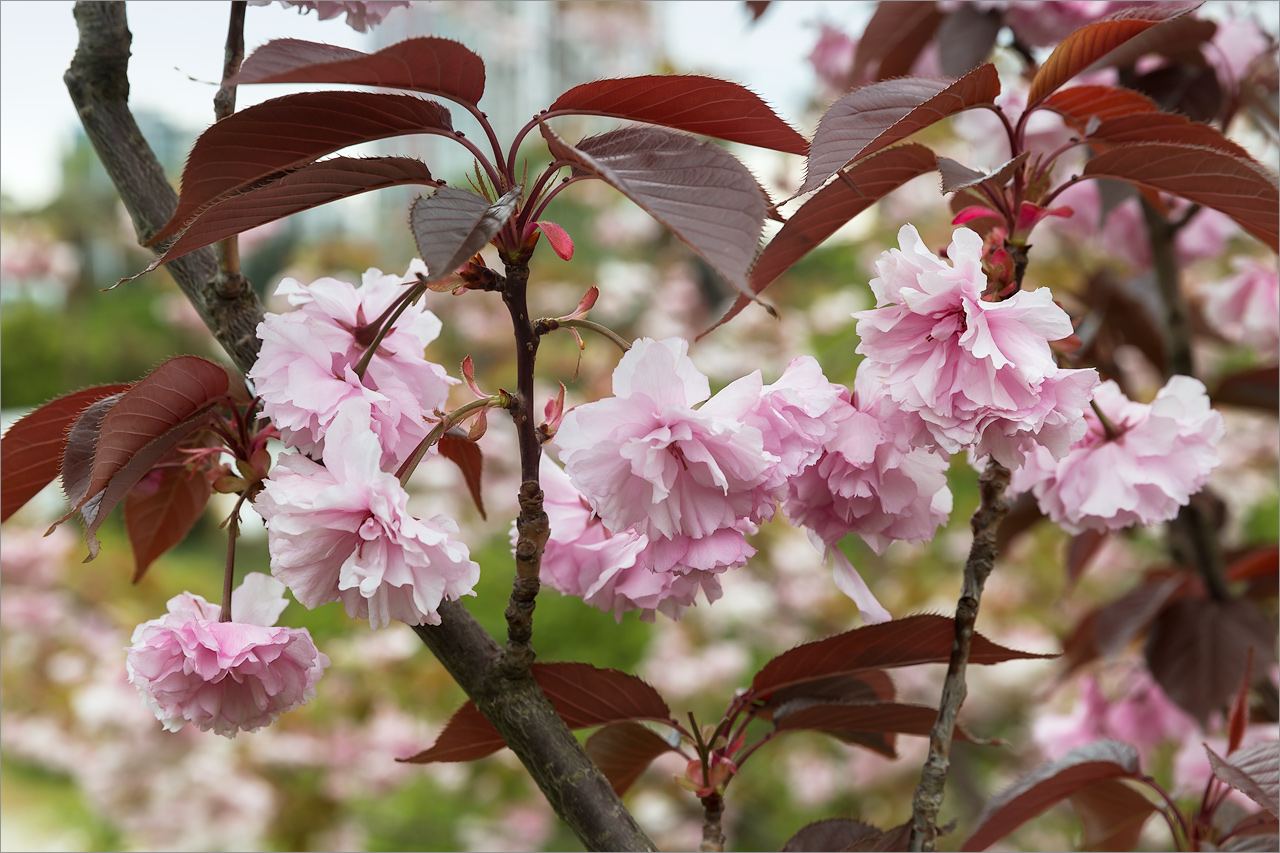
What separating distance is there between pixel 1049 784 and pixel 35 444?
61 centimetres

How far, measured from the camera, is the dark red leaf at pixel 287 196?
0.39m

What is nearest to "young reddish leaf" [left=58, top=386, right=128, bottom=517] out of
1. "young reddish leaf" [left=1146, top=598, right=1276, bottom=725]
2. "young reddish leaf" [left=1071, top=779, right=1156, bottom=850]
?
"young reddish leaf" [left=1071, top=779, right=1156, bottom=850]

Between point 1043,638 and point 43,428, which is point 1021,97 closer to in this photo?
point 43,428

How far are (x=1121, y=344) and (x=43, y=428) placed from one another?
1.05 meters

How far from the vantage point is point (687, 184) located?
0.38 meters

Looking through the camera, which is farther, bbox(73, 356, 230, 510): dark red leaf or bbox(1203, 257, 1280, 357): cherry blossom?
bbox(1203, 257, 1280, 357): cherry blossom

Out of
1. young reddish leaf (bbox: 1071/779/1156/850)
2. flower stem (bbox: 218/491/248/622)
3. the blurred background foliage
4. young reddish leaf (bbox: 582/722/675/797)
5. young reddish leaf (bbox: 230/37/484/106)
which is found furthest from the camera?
the blurred background foliage

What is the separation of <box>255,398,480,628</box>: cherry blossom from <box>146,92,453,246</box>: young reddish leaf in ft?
0.35

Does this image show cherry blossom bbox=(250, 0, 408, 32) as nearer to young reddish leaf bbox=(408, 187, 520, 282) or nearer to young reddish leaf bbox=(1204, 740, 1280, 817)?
young reddish leaf bbox=(408, 187, 520, 282)

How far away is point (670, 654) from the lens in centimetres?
251

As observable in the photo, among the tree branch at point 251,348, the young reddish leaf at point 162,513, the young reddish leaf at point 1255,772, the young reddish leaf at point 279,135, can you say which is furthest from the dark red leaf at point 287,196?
the young reddish leaf at point 1255,772

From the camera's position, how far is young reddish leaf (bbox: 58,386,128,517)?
0.42 m

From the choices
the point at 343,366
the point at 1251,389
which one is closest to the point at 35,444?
the point at 343,366

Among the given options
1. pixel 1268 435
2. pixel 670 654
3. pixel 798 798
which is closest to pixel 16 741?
pixel 670 654
